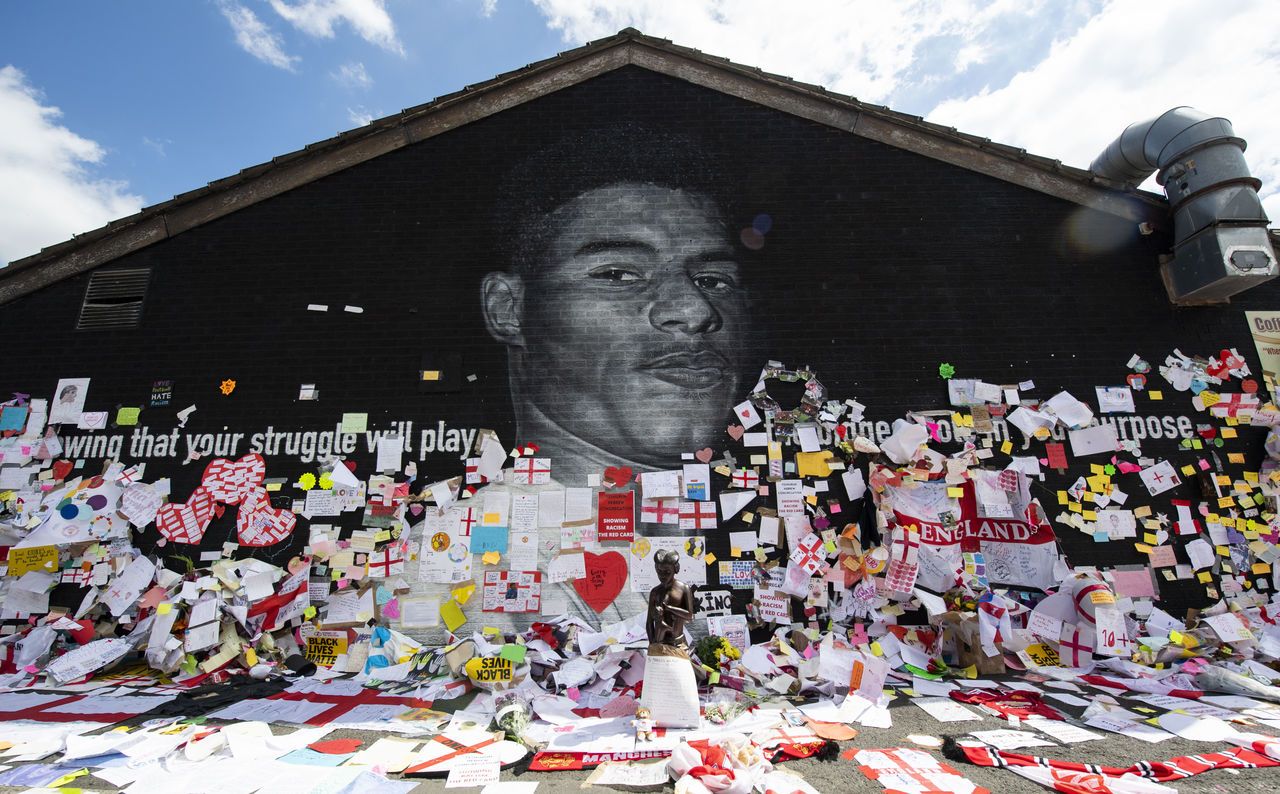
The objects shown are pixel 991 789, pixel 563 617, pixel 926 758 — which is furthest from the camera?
pixel 563 617

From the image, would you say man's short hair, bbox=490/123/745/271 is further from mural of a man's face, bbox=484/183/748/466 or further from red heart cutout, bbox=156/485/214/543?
red heart cutout, bbox=156/485/214/543

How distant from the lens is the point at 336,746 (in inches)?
171

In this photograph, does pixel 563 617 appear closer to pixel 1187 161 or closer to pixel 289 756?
pixel 289 756

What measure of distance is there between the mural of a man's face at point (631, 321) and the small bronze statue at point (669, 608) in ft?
6.77

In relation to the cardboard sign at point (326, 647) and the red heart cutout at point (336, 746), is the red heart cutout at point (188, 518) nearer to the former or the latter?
the cardboard sign at point (326, 647)

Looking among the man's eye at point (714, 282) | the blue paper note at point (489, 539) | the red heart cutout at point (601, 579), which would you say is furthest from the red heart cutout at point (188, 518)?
the man's eye at point (714, 282)

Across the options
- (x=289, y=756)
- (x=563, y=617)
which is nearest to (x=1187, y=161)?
(x=563, y=617)

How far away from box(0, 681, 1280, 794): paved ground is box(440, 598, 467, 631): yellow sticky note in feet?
6.23

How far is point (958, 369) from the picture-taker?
283 inches

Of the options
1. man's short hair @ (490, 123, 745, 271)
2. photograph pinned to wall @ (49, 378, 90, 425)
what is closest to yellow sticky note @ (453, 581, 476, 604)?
man's short hair @ (490, 123, 745, 271)

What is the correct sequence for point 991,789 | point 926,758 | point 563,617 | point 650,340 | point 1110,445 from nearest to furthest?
point 991,789, point 926,758, point 563,617, point 1110,445, point 650,340

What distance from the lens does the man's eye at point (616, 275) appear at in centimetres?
760

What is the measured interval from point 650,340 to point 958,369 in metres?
3.70

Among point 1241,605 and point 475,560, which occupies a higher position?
point 475,560
